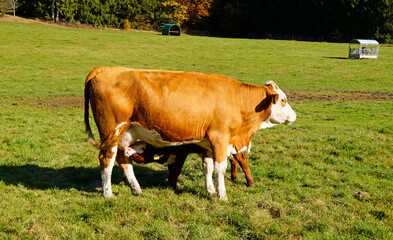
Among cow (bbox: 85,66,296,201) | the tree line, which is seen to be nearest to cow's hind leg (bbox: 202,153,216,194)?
cow (bbox: 85,66,296,201)

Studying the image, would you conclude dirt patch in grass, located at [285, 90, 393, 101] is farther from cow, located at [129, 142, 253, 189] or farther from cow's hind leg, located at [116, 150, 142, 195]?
cow's hind leg, located at [116, 150, 142, 195]

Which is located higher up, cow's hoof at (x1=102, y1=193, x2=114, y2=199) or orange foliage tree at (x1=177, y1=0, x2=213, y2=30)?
orange foliage tree at (x1=177, y1=0, x2=213, y2=30)

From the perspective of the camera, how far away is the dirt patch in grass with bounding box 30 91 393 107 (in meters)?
15.8

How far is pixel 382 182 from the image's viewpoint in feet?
22.2

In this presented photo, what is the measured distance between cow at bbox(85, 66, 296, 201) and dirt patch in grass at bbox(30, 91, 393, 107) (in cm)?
1037

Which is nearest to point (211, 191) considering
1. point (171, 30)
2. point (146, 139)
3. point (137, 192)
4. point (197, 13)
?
point (137, 192)

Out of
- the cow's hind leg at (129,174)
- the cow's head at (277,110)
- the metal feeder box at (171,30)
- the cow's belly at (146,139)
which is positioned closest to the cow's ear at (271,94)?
the cow's head at (277,110)

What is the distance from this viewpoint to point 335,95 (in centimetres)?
1984

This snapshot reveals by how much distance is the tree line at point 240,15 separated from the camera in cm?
6110

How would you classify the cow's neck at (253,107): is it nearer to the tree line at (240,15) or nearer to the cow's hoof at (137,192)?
the cow's hoof at (137,192)

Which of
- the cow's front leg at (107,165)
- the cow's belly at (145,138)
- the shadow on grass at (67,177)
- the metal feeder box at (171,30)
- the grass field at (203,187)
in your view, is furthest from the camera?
the metal feeder box at (171,30)

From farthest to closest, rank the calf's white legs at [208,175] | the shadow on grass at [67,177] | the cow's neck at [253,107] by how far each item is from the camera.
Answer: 1. the shadow on grass at [67,177]
2. the cow's neck at [253,107]
3. the calf's white legs at [208,175]

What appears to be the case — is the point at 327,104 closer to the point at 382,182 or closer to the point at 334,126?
the point at 334,126

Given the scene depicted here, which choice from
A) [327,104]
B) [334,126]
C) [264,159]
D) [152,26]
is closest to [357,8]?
[152,26]
